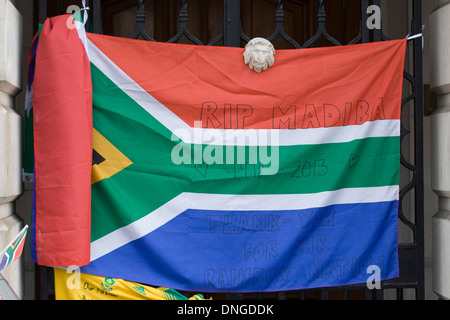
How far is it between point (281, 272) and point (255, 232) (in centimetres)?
24

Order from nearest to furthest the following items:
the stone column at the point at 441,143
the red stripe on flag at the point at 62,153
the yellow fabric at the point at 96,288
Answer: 1. the red stripe on flag at the point at 62,153
2. the yellow fabric at the point at 96,288
3. the stone column at the point at 441,143

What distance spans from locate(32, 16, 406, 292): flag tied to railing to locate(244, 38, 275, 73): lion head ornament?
4 centimetres

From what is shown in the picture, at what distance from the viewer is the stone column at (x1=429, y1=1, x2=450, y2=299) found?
2416 mm

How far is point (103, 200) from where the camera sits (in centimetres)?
227

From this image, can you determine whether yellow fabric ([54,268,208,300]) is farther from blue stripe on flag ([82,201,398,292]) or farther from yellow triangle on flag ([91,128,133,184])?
yellow triangle on flag ([91,128,133,184])

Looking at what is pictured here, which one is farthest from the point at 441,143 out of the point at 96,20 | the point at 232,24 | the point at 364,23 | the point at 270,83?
the point at 96,20

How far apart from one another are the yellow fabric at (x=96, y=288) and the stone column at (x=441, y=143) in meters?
1.45

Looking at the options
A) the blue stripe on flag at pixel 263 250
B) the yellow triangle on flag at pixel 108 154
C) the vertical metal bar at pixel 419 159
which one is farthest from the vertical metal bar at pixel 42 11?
the vertical metal bar at pixel 419 159

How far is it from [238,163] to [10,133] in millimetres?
1088

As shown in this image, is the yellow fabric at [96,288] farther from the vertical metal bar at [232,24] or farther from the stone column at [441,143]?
the stone column at [441,143]

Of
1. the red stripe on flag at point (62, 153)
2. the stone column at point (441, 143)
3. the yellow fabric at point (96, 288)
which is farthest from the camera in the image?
the stone column at point (441, 143)

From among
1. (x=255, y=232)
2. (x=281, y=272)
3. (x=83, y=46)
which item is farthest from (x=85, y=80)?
(x=281, y=272)

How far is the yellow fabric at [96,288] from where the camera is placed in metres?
2.26

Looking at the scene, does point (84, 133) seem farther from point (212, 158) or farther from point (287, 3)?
point (287, 3)
